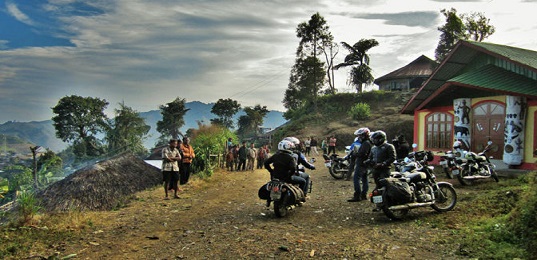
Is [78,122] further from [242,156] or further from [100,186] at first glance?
[100,186]

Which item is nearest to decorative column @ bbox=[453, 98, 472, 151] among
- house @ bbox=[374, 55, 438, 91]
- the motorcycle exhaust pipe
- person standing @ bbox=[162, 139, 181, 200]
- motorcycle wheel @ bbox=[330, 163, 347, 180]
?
motorcycle wheel @ bbox=[330, 163, 347, 180]

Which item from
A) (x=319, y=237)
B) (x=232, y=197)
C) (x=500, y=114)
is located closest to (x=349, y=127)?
(x=500, y=114)

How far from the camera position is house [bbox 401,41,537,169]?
12969mm

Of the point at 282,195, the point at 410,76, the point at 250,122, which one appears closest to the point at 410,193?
the point at 282,195

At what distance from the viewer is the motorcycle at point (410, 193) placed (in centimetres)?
696

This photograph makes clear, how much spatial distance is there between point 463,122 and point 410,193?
9995 millimetres

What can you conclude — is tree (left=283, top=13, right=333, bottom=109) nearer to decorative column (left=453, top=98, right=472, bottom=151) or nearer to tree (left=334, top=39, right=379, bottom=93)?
tree (left=334, top=39, right=379, bottom=93)

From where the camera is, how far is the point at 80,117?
2068 inches

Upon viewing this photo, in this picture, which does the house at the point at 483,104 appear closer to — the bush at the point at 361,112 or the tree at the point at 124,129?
the bush at the point at 361,112

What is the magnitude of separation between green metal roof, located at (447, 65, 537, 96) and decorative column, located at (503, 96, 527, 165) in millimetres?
412

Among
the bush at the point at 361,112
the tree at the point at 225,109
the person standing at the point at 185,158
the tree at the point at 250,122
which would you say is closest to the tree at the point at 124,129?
the tree at the point at 225,109

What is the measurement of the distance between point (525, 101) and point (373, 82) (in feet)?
113

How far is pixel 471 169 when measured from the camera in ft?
36.5

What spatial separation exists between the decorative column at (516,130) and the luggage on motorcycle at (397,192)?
864 cm
